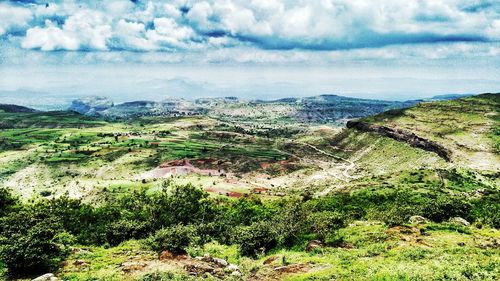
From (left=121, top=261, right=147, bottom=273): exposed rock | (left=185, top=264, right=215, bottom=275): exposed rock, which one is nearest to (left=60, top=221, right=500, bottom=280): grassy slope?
(left=121, top=261, right=147, bottom=273): exposed rock

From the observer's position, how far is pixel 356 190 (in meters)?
140

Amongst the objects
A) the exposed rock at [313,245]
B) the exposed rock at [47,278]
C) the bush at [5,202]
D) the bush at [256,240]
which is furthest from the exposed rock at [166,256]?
the bush at [5,202]

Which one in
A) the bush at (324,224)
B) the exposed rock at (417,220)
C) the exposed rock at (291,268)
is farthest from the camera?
the exposed rock at (417,220)

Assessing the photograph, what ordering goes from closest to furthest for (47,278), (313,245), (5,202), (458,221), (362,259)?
1. (47,278)
2. (362,259)
3. (313,245)
4. (458,221)
5. (5,202)

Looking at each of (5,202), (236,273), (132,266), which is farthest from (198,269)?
(5,202)

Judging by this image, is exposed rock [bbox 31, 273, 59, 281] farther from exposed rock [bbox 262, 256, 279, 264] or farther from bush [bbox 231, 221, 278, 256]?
bush [bbox 231, 221, 278, 256]

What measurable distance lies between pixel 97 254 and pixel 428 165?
17523 centimetres

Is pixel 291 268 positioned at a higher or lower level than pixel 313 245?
higher

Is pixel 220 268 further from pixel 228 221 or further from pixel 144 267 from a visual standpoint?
pixel 228 221

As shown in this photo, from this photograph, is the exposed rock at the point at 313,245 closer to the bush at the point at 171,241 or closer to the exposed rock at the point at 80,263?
the bush at the point at 171,241

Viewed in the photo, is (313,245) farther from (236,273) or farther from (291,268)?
(236,273)

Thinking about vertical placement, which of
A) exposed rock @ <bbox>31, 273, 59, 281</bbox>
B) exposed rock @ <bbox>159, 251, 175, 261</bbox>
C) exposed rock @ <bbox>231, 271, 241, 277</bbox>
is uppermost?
exposed rock @ <bbox>31, 273, 59, 281</bbox>

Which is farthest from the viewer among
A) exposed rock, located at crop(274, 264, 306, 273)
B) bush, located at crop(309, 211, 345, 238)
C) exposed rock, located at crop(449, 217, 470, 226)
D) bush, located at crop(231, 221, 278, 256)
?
exposed rock, located at crop(449, 217, 470, 226)

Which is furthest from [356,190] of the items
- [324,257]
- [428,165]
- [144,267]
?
[144,267]
